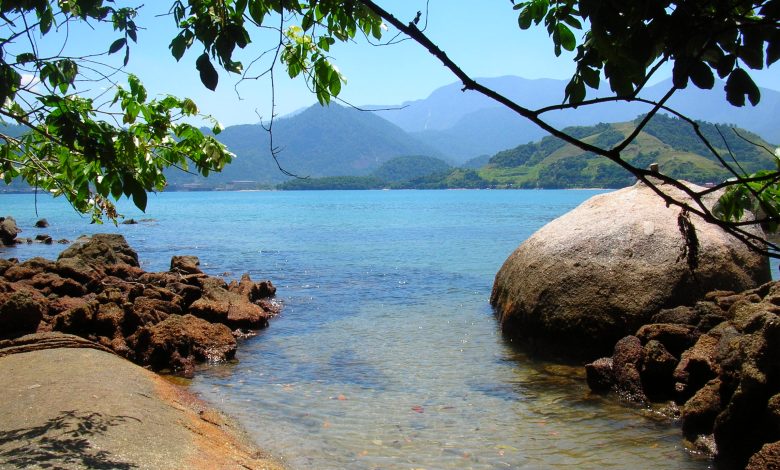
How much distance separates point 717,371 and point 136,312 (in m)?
9.83

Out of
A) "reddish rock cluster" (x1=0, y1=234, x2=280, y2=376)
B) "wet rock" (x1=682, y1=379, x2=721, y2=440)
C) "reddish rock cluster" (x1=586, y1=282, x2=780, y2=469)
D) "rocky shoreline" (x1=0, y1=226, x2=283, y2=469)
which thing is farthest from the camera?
"reddish rock cluster" (x1=0, y1=234, x2=280, y2=376)

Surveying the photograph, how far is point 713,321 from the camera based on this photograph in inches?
371

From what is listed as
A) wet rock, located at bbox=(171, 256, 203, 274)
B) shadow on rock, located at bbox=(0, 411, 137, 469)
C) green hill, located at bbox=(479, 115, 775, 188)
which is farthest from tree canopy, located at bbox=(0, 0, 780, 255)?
green hill, located at bbox=(479, 115, 775, 188)

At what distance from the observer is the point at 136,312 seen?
12.3m

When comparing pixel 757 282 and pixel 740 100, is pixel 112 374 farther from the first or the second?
pixel 757 282

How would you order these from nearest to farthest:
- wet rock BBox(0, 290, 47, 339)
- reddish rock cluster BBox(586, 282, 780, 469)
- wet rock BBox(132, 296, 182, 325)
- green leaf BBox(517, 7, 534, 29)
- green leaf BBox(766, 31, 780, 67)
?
green leaf BBox(766, 31, 780, 67) → green leaf BBox(517, 7, 534, 29) → reddish rock cluster BBox(586, 282, 780, 469) → wet rock BBox(0, 290, 47, 339) → wet rock BBox(132, 296, 182, 325)

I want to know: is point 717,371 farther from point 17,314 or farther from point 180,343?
point 17,314

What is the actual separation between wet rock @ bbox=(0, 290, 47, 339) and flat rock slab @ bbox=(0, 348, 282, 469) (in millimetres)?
1043

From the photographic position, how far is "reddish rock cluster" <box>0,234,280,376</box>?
1116 centimetres

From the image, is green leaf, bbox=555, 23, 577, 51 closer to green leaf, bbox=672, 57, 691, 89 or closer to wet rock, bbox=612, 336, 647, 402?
green leaf, bbox=672, 57, 691, 89

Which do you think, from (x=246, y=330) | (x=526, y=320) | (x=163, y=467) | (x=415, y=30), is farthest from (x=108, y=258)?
(x=415, y=30)

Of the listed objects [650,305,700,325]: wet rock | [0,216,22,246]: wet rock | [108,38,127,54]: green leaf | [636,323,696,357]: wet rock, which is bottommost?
[0,216,22,246]: wet rock

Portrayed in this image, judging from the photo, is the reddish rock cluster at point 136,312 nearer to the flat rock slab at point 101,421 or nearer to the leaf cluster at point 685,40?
the flat rock slab at point 101,421

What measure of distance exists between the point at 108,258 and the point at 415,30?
23.0 m
